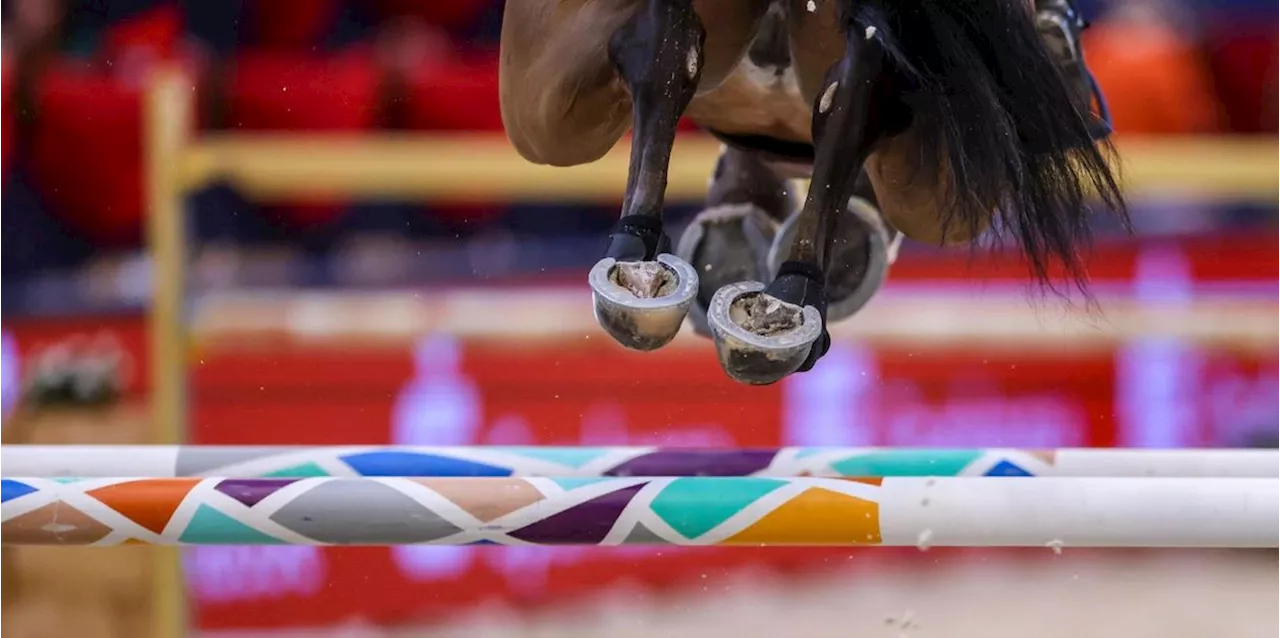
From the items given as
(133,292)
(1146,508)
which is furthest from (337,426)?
(1146,508)

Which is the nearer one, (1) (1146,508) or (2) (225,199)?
(1) (1146,508)

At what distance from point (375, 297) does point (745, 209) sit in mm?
956

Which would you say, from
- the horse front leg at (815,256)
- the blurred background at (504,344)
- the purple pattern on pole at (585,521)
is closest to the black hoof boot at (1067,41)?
the horse front leg at (815,256)

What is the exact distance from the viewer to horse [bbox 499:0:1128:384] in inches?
29.0

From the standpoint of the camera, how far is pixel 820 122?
0.81 m

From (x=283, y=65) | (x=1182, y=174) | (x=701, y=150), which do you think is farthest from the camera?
(x=283, y=65)

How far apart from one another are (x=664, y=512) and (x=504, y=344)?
4.90ft

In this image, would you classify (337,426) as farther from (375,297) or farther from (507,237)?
(507,237)

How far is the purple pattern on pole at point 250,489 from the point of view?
0.68 meters

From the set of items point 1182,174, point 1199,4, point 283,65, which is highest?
point 1199,4

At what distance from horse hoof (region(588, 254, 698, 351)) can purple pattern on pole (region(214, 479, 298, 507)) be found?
0.70 ft

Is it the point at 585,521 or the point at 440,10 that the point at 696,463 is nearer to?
the point at 585,521

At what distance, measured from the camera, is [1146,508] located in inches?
26.0

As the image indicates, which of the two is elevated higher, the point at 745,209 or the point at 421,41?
the point at 421,41
